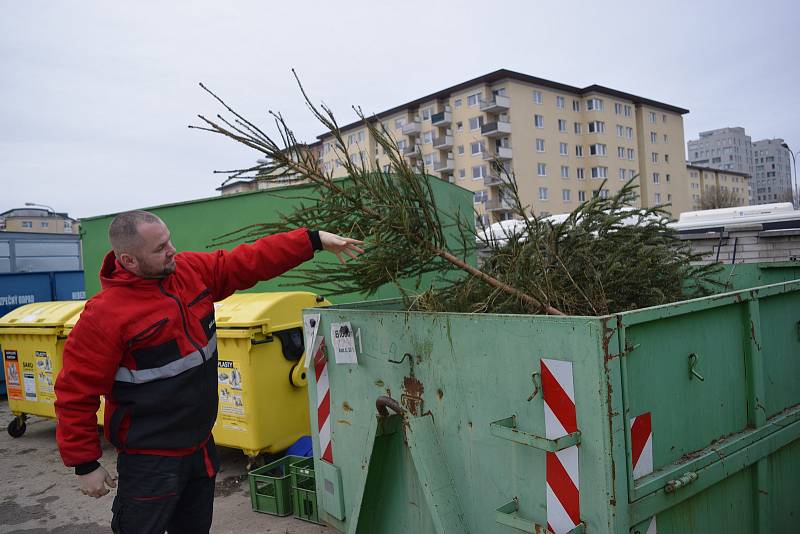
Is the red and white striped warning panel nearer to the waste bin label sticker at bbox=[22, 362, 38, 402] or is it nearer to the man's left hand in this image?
the man's left hand

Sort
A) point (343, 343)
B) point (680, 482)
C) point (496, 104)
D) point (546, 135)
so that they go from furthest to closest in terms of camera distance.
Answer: point (546, 135)
point (496, 104)
point (343, 343)
point (680, 482)

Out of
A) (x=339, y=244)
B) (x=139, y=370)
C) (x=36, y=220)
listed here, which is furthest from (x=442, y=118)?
(x=139, y=370)

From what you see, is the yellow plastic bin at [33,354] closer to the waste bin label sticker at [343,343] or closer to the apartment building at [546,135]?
the waste bin label sticker at [343,343]

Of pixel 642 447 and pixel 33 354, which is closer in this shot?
pixel 642 447

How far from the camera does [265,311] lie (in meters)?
5.11

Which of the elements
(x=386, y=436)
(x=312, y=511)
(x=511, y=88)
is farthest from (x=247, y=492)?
(x=511, y=88)

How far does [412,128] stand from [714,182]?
54.8 meters

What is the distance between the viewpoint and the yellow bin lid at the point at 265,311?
5.05 meters

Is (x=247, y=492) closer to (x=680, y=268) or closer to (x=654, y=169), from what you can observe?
(x=680, y=268)

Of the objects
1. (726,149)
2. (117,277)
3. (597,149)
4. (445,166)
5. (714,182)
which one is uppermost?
(726,149)

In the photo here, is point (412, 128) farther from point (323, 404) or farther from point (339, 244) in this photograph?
point (339, 244)

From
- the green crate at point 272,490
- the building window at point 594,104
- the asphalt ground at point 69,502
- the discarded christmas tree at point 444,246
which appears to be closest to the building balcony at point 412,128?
the building window at point 594,104

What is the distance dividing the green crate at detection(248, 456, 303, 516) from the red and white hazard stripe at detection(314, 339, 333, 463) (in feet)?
4.19

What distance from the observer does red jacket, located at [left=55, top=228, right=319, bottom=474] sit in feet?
7.38
